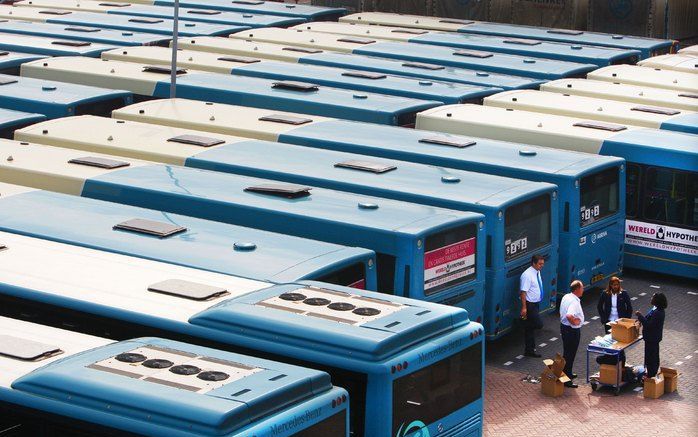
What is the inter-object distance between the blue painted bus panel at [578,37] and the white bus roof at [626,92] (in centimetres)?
699

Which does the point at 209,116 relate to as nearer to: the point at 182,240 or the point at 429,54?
the point at 182,240

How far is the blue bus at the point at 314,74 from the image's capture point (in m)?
30.2

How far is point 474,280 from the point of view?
18.7 meters

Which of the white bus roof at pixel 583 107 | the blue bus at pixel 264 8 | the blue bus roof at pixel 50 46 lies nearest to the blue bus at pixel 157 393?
the white bus roof at pixel 583 107

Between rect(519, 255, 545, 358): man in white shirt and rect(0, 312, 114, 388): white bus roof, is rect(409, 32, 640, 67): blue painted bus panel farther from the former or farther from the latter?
rect(0, 312, 114, 388): white bus roof

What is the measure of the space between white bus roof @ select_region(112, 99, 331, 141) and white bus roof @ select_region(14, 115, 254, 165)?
88 centimetres

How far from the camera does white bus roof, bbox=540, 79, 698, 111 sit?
29.7 metres

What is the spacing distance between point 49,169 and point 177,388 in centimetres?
1057

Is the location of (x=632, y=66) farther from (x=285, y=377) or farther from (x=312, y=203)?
(x=285, y=377)

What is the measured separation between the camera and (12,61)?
3203 centimetres

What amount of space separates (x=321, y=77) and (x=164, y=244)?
607 inches

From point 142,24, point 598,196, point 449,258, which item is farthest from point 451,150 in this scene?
point 142,24

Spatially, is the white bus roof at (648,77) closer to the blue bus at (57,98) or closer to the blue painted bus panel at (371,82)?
the blue painted bus panel at (371,82)

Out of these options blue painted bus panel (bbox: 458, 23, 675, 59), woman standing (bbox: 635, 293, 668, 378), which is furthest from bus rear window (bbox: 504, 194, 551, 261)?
blue painted bus panel (bbox: 458, 23, 675, 59)
